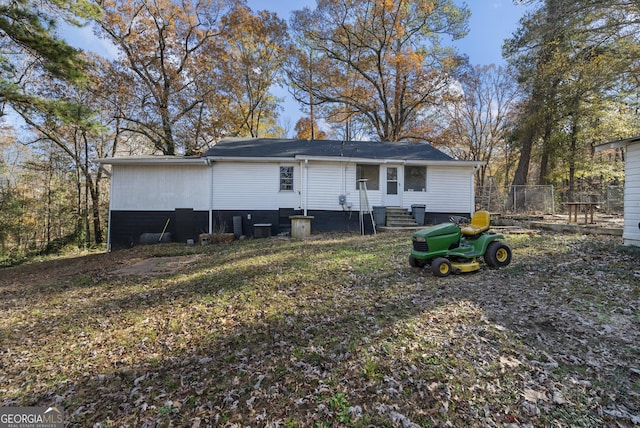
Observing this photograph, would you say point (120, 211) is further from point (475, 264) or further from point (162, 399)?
point (475, 264)

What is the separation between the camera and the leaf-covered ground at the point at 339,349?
87.4 inches

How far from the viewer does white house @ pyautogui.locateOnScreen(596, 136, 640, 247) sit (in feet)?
20.7

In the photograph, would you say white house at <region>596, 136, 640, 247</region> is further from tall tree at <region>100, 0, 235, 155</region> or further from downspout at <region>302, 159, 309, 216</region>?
tall tree at <region>100, 0, 235, 155</region>

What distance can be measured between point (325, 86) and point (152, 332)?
2082cm

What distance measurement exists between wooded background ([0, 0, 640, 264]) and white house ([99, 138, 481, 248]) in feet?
12.0

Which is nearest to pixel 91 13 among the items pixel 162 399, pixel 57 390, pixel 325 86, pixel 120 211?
pixel 120 211

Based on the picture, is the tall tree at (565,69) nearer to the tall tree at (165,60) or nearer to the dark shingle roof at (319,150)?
the dark shingle roof at (319,150)

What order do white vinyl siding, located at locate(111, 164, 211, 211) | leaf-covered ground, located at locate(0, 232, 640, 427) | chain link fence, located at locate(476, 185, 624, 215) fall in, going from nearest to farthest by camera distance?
leaf-covered ground, located at locate(0, 232, 640, 427) < white vinyl siding, located at locate(111, 164, 211, 211) < chain link fence, located at locate(476, 185, 624, 215)

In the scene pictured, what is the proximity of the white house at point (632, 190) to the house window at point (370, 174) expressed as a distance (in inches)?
283

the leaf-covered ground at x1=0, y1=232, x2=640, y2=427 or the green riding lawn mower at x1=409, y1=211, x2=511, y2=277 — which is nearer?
the leaf-covered ground at x1=0, y1=232, x2=640, y2=427

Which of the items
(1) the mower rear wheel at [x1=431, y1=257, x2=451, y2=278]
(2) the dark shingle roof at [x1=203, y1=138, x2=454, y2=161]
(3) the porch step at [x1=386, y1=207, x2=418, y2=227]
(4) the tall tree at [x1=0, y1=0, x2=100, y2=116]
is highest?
(4) the tall tree at [x1=0, y1=0, x2=100, y2=116]

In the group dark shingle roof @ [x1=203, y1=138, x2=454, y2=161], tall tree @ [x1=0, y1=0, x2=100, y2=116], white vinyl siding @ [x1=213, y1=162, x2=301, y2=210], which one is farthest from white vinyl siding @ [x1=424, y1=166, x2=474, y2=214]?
tall tree @ [x1=0, y1=0, x2=100, y2=116]

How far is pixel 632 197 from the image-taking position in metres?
6.44

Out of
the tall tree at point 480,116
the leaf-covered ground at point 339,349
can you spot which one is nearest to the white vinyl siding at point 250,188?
the leaf-covered ground at point 339,349
